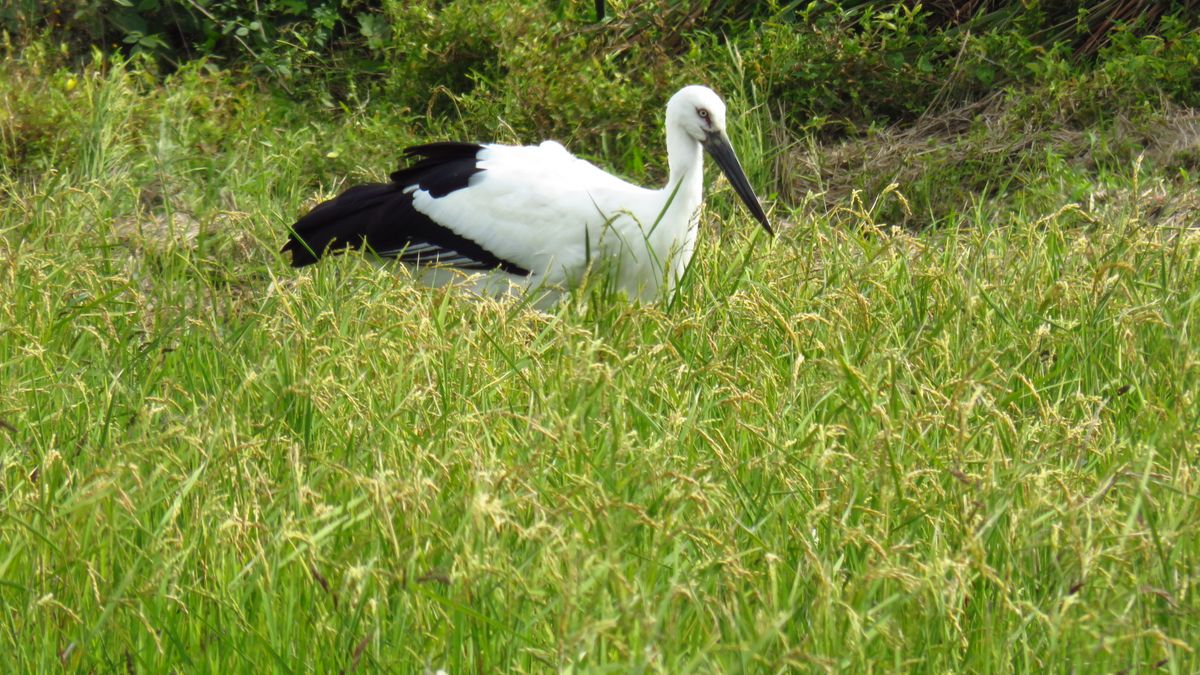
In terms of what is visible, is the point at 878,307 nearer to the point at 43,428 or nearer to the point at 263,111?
the point at 43,428

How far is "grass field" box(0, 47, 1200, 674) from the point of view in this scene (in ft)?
7.92

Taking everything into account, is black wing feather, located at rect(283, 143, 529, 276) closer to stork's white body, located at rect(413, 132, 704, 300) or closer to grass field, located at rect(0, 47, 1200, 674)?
stork's white body, located at rect(413, 132, 704, 300)

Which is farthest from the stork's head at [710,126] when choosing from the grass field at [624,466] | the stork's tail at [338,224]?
the stork's tail at [338,224]

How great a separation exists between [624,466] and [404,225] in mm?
2429

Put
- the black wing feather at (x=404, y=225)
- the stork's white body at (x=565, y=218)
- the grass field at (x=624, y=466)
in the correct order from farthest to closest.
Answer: the black wing feather at (x=404, y=225) < the stork's white body at (x=565, y=218) < the grass field at (x=624, y=466)

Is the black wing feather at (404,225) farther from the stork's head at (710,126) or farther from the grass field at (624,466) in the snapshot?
the stork's head at (710,126)

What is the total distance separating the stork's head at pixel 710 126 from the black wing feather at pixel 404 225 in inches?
25.7

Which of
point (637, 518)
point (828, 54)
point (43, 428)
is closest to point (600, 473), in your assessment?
point (637, 518)

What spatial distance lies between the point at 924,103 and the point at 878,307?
2466mm

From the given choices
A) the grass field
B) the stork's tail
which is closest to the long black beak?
the grass field

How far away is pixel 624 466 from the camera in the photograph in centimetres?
305

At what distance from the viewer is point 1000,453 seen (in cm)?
287

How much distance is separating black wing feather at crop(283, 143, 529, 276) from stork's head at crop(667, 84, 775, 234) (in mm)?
652

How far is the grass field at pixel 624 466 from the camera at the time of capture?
241cm
